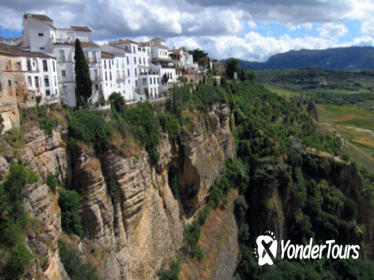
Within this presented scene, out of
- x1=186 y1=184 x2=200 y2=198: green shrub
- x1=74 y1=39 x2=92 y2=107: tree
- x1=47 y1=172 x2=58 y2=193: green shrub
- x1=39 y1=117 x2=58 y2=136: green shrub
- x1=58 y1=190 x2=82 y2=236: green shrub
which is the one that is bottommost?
x1=186 y1=184 x2=200 y2=198: green shrub

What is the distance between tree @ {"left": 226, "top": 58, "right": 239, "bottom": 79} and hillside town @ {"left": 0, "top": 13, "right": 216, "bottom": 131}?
2180cm

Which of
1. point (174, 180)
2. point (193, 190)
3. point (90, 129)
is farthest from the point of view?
point (193, 190)

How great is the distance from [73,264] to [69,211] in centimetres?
345

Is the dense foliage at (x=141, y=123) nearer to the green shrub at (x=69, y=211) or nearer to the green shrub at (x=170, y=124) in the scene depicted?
the green shrub at (x=170, y=124)

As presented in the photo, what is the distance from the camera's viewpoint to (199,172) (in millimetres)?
33875

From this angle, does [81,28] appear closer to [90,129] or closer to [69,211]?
[90,129]

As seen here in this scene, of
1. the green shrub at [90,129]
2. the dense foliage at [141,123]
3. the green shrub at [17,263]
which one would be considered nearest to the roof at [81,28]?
the dense foliage at [141,123]

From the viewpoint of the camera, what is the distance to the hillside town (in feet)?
68.4

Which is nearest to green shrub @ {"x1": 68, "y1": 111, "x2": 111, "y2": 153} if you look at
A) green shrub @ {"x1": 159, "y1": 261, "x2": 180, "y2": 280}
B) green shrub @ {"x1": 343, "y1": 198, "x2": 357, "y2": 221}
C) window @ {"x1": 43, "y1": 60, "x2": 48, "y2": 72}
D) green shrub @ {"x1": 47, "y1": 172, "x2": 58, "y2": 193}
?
green shrub @ {"x1": 47, "y1": 172, "x2": 58, "y2": 193}

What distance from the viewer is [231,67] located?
218 feet

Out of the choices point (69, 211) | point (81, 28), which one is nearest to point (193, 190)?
point (69, 211)

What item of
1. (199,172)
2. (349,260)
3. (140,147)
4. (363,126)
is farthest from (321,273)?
(363,126)

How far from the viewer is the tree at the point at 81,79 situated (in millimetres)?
27328

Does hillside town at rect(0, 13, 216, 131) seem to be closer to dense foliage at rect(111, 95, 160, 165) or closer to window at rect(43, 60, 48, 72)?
window at rect(43, 60, 48, 72)
